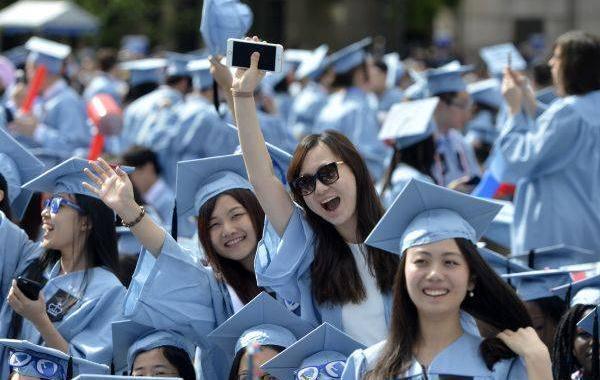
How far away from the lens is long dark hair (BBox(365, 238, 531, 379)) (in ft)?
13.7

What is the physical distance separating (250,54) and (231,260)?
1067 millimetres

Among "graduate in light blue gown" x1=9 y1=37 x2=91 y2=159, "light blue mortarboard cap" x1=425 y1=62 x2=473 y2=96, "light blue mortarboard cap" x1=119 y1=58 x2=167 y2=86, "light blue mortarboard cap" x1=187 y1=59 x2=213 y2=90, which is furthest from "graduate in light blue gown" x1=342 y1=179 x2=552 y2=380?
"light blue mortarboard cap" x1=119 y1=58 x2=167 y2=86

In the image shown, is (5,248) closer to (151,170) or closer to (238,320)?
(238,320)

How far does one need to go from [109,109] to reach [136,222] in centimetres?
597

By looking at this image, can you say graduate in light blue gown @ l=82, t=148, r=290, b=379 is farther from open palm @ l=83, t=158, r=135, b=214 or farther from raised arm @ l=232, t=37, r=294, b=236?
raised arm @ l=232, t=37, r=294, b=236

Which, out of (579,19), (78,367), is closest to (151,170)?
(78,367)

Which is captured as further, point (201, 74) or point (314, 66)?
point (314, 66)

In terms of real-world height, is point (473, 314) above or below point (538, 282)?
above

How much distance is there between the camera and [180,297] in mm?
5266

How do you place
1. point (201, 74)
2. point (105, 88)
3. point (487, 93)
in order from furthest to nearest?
point (105, 88) → point (487, 93) → point (201, 74)

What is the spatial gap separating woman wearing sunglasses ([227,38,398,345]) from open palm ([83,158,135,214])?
21.3 inches

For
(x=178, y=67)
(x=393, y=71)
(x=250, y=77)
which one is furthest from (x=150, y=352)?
(x=393, y=71)

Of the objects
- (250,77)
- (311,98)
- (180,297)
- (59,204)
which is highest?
(250,77)

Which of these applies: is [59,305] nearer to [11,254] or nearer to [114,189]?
[11,254]
